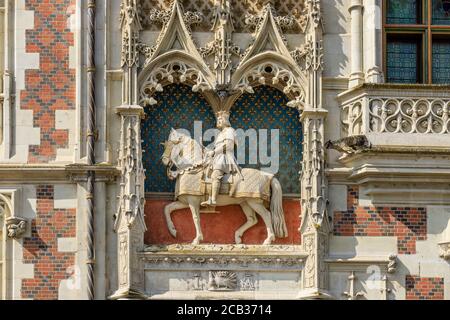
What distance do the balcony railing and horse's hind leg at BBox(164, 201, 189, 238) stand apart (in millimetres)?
2430

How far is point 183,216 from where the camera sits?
2998 cm

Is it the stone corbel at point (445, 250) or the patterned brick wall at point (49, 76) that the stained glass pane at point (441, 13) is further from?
the patterned brick wall at point (49, 76)

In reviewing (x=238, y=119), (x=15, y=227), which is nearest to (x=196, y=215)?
(x=238, y=119)

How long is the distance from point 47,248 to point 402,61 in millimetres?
5435

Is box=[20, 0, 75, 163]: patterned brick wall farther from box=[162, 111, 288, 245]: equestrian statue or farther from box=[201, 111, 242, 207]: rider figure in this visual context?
box=[201, 111, 242, 207]: rider figure

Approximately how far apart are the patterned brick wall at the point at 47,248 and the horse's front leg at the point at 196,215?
155cm

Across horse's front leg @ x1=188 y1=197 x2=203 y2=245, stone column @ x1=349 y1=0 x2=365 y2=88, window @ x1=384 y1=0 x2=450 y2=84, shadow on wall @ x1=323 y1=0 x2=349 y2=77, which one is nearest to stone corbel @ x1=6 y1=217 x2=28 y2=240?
horse's front leg @ x1=188 y1=197 x2=203 y2=245

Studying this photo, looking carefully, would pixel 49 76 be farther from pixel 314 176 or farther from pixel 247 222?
pixel 314 176

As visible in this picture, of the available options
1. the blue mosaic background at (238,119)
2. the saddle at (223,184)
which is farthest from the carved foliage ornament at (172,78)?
the saddle at (223,184)

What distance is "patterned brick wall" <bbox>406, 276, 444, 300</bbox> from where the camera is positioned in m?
29.8

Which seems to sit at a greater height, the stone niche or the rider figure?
the rider figure

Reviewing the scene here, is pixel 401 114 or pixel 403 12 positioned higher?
pixel 403 12

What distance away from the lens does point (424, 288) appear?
29.8 meters

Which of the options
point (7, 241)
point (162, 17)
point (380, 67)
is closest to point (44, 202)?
point (7, 241)
